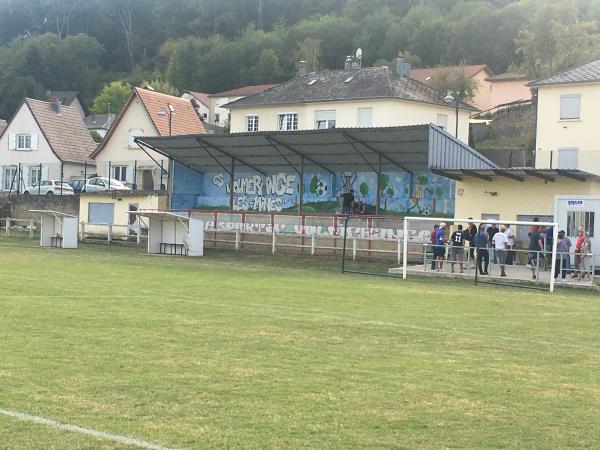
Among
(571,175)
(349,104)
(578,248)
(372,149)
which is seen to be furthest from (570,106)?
(578,248)

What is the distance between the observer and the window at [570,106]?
53875mm

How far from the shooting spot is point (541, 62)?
88.4 metres

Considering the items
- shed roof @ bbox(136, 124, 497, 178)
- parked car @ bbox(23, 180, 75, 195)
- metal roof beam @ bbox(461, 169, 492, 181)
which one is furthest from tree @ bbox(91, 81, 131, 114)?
metal roof beam @ bbox(461, 169, 492, 181)

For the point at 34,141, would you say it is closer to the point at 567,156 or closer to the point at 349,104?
the point at 349,104

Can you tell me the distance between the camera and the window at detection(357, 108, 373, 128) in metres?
61.3

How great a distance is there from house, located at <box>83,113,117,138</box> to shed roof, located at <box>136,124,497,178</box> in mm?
73757

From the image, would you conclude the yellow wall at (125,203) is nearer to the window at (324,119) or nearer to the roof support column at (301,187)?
the roof support column at (301,187)

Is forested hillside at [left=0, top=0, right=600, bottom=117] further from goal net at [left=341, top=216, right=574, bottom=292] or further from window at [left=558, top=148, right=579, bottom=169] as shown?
goal net at [left=341, top=216, right=574, bottom=292]

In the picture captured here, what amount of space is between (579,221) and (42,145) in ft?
175

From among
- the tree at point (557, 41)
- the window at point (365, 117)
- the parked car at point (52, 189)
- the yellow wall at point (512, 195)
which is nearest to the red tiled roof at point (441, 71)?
the tree at point (557, 41)

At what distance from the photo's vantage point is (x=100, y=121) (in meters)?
123

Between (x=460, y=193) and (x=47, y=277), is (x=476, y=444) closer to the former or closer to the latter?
(x=47, y=277)

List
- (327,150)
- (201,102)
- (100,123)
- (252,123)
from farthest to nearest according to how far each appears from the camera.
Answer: (201,102)
(100,123)
(252,123)
(327,150)

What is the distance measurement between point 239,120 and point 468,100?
36.3m
